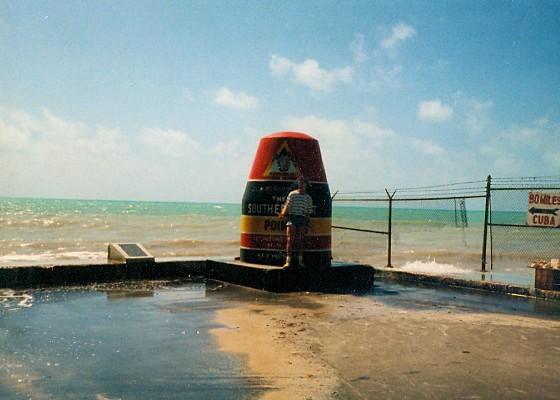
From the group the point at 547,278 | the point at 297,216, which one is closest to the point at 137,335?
the point at 297,216

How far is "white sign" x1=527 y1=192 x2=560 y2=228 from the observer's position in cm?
886

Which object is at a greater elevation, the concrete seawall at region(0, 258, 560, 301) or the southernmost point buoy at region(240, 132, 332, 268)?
the southernmost point buoy at region(240, 132, 332, 268)

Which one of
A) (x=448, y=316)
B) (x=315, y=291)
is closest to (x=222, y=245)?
(x=315, y=291)

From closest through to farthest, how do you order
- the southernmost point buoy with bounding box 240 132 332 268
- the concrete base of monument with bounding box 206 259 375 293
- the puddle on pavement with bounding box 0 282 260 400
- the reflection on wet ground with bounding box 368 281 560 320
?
1. the puddle on pavement with bounding box 0 282 260 400
2. the reflection on wet ground with bounding box 368 281 560 320
3. the concrete base of monument with bounding box 206 259 375 293
4. the southernmost point buoy with bounding box 240 132 332 268

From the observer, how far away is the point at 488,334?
5391mm

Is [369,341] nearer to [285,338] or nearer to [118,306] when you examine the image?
[285,338]

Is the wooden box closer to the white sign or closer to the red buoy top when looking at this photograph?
the white sign

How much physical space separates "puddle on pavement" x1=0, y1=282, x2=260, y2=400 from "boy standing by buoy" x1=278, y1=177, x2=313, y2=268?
5.00 ft

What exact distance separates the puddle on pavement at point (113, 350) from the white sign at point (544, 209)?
556 cm

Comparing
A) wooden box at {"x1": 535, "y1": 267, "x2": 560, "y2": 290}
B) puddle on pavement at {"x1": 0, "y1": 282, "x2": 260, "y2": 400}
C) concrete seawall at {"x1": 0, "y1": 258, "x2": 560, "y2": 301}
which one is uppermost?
wooden box at {"x1": 535, "y1": 267, "x2": 560, "y2": 290}

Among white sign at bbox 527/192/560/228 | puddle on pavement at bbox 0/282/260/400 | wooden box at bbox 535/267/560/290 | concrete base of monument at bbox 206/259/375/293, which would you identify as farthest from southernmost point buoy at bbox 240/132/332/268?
white sign at bbox 527/192/560/228

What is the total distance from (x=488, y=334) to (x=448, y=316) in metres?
0.93

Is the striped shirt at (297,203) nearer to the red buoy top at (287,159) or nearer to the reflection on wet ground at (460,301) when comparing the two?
the red buoy top at (287,159)

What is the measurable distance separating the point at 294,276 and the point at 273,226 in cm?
90
